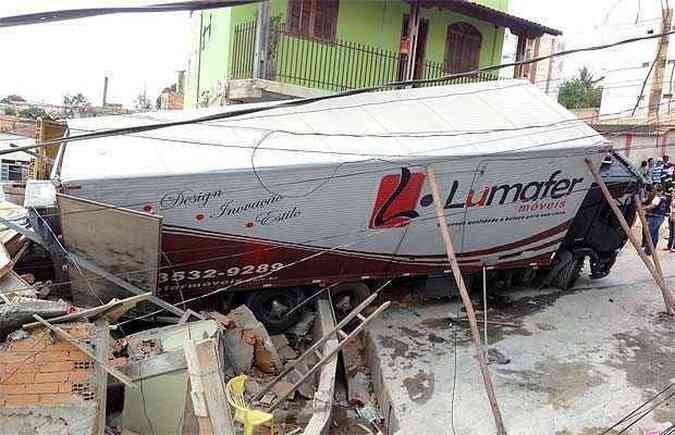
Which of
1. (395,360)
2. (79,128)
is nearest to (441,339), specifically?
(395,360)

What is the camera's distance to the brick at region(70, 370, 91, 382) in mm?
4477

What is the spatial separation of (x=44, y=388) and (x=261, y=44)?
7.30m

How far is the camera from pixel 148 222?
595 centimetres

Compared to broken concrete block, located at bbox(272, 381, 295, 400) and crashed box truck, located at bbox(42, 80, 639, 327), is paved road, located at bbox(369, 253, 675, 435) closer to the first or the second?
crashed box truck, located at bbox(42, 80, 639, 327)

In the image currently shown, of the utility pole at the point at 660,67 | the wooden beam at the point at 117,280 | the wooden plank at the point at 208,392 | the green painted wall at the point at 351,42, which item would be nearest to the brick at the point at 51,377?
the wooden plank at the point at 208,392

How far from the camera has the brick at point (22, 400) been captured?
4328 millimetres

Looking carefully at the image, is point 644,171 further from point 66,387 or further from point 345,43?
point 66,387

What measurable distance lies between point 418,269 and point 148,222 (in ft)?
13.2

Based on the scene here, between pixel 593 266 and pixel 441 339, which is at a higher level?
pixel 593 266

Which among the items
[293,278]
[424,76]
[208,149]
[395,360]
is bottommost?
[395,360]

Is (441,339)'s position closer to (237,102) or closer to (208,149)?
(208,149)

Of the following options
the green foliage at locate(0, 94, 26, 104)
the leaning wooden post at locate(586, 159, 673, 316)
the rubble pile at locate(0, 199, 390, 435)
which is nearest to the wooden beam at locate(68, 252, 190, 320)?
the rubble pile at locate(0, 199, 390, 435)

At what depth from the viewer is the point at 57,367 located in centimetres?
448

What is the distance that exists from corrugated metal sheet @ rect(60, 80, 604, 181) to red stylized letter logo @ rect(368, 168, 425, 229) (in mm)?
292
